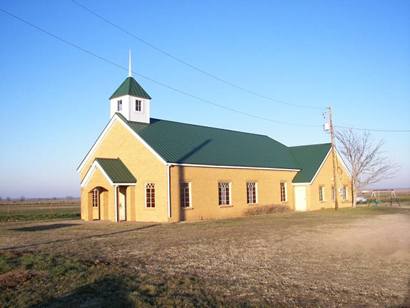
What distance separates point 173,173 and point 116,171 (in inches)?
158

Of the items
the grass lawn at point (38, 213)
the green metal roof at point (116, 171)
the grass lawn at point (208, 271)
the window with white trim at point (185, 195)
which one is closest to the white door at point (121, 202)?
the green metal roof at point (116, 171)

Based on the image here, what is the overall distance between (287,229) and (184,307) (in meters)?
14.2

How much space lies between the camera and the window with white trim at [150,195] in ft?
92.8

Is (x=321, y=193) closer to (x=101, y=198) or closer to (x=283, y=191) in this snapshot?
(x=283, y=191)

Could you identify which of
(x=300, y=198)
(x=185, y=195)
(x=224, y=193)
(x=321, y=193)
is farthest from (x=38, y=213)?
(x=321, y=193)

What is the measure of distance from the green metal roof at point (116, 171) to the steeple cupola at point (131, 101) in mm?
3512

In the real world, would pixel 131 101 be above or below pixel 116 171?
above

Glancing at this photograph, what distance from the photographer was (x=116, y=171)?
95.0ft

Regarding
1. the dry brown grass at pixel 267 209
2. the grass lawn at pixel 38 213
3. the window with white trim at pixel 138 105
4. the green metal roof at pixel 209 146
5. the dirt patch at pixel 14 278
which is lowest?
the grass lawn at pixel 38 213

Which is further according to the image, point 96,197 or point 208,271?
point 96,197

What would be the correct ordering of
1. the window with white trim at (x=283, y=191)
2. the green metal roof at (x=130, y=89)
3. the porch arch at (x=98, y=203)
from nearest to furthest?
the porch arch at (x=98, y=203) → the green metal roof at (x=130, y=89) → the window with white trim at (x=283, y=191)

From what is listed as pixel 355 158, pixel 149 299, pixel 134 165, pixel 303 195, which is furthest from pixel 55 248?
pixel 355 158

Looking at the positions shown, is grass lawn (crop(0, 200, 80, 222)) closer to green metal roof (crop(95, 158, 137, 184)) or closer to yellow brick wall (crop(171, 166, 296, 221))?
green metal roof (crop(95, 158, 137, 184))

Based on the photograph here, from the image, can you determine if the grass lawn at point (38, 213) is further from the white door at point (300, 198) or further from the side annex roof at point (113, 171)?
the white door at point (300, 198)
